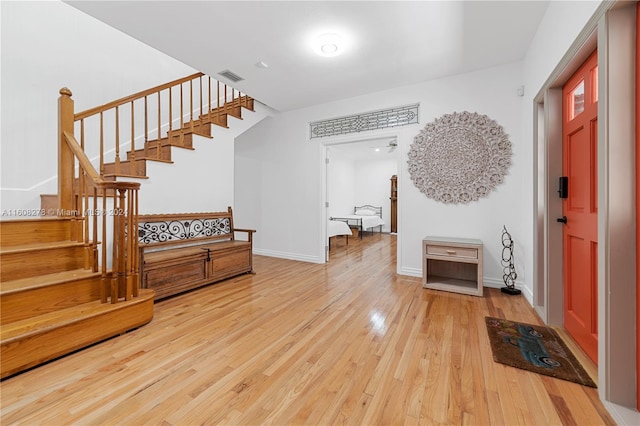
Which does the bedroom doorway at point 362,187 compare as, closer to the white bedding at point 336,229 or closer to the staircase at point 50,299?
the white bedding at point 336,229

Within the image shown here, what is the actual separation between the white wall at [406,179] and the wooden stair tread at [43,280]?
10.3 ft

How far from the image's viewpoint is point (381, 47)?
113 inches

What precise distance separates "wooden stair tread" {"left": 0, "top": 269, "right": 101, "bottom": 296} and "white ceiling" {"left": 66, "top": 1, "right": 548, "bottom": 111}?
223 centimetres

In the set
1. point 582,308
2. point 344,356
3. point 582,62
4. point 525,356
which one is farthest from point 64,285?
point 582,62

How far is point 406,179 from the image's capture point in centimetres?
380

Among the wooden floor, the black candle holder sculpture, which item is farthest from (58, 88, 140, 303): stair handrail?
the black candle holder sculpture

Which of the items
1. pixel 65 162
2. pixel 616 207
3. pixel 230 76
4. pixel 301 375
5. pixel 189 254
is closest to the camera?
pixel 616 207

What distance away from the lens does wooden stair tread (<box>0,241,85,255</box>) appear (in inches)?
78.1

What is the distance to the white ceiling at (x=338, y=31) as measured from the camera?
2.29 m

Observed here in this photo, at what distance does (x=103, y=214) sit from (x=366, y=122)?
347 cm

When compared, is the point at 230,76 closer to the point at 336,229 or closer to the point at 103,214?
the point at 103,214

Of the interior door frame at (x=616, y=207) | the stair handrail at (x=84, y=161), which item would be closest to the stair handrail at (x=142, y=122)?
the stair handrail at (x=84, y=161)

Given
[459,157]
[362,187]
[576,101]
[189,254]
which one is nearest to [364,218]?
[362,187]

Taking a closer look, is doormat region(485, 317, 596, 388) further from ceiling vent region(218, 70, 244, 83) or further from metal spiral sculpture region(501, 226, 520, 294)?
ceiling vent region(218, 70, 244, 83)
